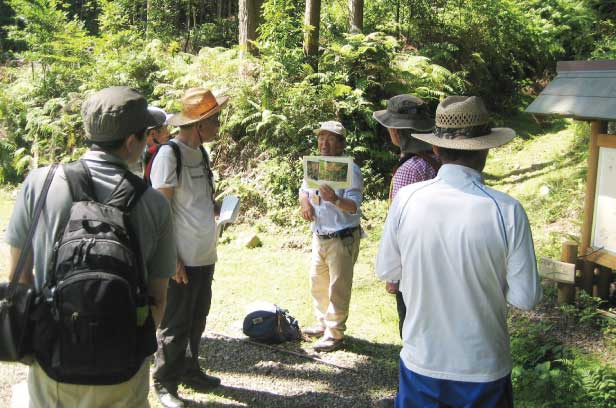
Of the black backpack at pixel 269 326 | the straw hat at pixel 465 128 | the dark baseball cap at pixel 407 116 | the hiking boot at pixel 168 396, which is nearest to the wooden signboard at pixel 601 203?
the dark baseball cap at pixel 407 116

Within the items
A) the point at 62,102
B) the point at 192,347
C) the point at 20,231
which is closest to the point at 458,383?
the point at 20,231

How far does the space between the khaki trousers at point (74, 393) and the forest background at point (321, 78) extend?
428 centimetres

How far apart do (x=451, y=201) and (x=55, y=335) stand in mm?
1739

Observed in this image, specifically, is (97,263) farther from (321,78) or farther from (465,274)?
(321,78)

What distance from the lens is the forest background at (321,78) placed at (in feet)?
32.7

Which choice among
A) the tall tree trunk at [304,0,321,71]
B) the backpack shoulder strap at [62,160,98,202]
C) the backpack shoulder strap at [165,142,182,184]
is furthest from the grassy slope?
the tall tree trunk at [304,0,321,71]

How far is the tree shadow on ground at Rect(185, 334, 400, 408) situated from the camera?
14.6 feet

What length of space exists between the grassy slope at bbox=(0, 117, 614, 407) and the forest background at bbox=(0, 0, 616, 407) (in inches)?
2.3

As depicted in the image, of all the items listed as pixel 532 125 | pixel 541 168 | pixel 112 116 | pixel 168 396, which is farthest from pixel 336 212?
pixel 532 125

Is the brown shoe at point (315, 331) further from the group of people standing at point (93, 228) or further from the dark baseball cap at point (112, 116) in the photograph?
the dark baseball cap at point (112, 116)

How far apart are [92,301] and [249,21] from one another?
10.9 metres

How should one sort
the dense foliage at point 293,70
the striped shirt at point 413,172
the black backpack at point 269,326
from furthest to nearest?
the dense foliage at point 293,70 < the black backpack at point 269,326 < the striped shirt at point 413,172

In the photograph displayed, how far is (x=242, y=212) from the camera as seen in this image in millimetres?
9969

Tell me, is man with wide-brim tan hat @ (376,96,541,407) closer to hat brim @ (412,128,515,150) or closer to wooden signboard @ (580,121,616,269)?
hat brim @ (412,128,515,150)
